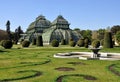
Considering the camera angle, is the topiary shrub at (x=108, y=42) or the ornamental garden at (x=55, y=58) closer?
the ornamental garden at (x=55, y=58)

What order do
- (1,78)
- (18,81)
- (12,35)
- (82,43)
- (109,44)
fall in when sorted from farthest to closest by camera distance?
(12,35)
(82,43)
(109,44)
(1,78)
(18,81)

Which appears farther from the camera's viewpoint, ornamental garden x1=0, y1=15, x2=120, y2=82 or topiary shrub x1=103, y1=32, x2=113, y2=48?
topiary shrub x1=103, y1=32, x2=113, y2=48

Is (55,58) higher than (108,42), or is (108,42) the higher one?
(108,42)

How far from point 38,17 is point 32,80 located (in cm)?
9808

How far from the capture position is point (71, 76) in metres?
12.0

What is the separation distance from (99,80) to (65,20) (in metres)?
85.4

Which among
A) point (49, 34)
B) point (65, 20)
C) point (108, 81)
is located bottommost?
point (108, 81)

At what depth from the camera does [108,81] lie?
35.3 feet

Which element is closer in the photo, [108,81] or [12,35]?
[108,81]

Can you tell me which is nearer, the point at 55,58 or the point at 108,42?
the point at 55,58

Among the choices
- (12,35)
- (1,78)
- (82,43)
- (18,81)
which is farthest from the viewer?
(12,35)

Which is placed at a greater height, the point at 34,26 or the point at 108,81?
the point at 34,26

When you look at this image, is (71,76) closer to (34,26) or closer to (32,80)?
(32,80)

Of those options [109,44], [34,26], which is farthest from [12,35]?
[109,44]
